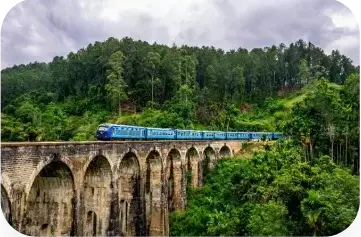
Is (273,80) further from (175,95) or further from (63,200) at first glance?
(63,200)

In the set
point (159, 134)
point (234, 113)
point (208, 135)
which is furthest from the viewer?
point (234, 113)

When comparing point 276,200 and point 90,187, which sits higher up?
point 90,187

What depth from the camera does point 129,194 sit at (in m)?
23.2

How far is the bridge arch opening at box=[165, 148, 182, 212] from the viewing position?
3022 centimetres

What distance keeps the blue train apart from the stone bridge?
1.56 metres

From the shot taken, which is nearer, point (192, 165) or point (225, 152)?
point (192, 165)

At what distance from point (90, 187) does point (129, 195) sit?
4.49 meters

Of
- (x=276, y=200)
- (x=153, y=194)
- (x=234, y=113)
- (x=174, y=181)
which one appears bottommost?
(x=153, y=194)

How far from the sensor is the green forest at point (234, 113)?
17922mm

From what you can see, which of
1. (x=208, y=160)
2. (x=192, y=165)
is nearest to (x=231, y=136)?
(x=208, y=160)

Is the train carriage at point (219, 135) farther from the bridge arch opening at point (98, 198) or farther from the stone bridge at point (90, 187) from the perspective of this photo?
the bridge arch opening at point (98, 198)

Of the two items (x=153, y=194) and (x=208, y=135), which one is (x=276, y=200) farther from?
(x=208, y=135)

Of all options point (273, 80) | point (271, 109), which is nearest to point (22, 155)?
point (271, 109)

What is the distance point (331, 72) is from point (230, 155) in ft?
141
